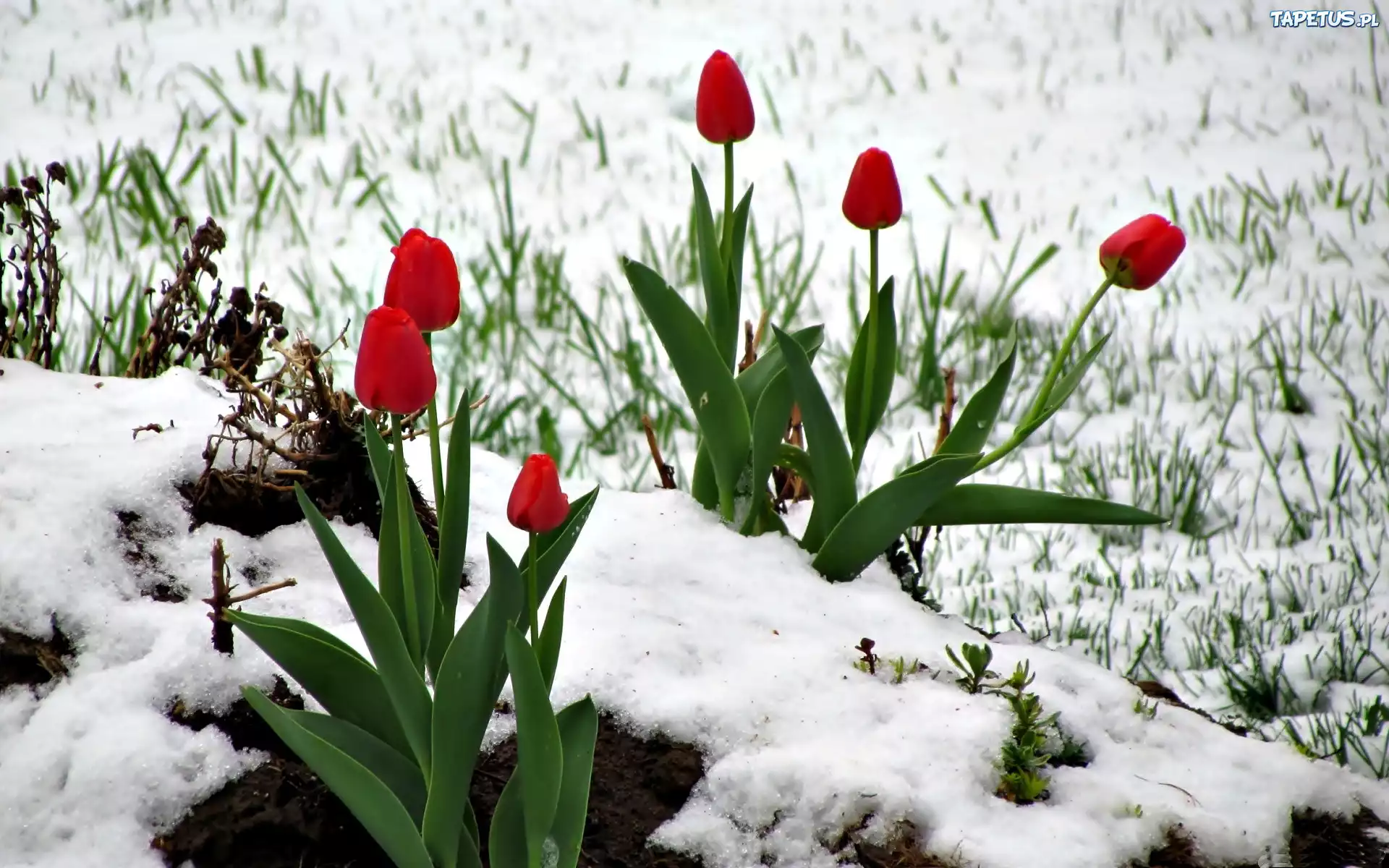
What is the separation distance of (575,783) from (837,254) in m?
2.69

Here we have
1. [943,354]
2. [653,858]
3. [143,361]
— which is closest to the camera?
[653,858]

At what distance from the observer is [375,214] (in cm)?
370

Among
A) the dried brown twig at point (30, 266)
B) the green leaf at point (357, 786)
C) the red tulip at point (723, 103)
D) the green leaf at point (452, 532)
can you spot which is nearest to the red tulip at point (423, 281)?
the green leaf at point (452, 532)

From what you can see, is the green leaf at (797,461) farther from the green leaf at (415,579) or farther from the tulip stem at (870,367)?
the green leaf at (415,579)

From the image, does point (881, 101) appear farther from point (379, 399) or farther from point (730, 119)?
point (379, 399)

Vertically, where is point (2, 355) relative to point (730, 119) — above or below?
below

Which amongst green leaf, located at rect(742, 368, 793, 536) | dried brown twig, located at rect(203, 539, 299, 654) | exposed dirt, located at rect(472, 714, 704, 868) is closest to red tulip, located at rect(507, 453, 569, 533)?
dried brown twig, located at rect(203, 539, 299, 654)

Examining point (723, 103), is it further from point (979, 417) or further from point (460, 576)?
point (460, 576)

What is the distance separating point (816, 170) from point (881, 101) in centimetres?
74

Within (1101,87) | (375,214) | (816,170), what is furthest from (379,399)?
(1101,87)

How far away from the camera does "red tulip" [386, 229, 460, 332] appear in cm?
101

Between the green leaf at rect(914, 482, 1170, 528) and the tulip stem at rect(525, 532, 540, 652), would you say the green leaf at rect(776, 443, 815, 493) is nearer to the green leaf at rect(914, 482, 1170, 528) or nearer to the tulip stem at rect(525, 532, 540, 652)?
the green leaf at rect(914, 482, 1170, 528)

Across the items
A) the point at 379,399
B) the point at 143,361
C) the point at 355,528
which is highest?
the point at 379,399

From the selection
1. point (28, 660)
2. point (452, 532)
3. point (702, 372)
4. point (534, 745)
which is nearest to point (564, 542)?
point (452, 532)
